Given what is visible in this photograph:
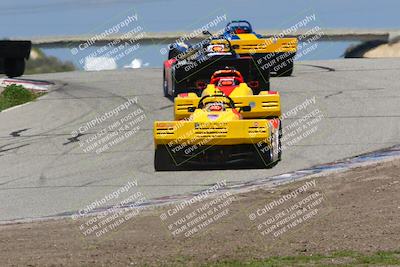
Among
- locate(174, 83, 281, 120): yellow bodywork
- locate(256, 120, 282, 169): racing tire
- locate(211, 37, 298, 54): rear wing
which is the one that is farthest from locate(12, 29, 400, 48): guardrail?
locate(256, 120, 282, 169): racing tire

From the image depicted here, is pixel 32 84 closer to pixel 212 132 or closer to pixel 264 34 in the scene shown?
pixel 264 34

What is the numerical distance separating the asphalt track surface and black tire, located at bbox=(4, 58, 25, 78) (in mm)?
6732

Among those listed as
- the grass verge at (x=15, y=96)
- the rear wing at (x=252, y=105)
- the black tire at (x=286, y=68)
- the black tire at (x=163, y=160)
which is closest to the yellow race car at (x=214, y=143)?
the black tire at (x=163, y=160)

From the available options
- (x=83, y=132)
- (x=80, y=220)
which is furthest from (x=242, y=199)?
(x=83, y=132)

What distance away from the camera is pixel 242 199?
11086 millimetres

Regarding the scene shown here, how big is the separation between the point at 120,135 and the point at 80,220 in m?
7.48

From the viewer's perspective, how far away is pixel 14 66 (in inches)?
185

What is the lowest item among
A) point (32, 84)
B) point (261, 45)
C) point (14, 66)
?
point (32, 84)

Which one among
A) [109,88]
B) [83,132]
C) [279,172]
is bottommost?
[109,88]

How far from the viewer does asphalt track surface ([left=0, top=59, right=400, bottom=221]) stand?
42.4ft

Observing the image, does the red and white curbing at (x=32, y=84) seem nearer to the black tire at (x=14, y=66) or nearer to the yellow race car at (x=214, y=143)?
the yellow race car at (x=214, y=143)

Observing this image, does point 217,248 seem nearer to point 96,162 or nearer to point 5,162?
point 96,162

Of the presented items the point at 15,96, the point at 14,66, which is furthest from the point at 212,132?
the point at 15,96

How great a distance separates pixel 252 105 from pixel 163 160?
2.66 m
